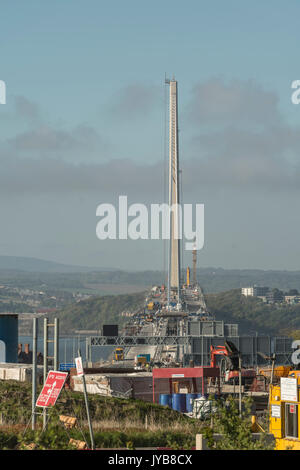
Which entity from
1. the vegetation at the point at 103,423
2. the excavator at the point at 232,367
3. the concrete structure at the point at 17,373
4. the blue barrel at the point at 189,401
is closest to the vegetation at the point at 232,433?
the vegetation at the point at 103,423

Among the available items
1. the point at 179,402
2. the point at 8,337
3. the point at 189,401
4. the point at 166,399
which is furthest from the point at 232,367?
the point at 8,337

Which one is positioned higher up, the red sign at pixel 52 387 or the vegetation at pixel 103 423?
the red sign at pixel 52 387

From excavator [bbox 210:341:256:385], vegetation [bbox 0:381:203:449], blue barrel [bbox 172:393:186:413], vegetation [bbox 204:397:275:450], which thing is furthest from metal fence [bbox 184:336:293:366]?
vegetation [bbox 204:397:275:450]

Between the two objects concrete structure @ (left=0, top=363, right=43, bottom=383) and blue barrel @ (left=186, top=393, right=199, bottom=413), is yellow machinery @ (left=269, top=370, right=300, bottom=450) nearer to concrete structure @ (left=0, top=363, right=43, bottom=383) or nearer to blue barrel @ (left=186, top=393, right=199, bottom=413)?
blue barrel @ (left=186, top=393, right=199, bottom=413)

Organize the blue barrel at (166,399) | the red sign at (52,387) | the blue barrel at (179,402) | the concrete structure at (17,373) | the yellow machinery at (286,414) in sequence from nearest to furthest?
the yellow machinery at (286,414) → the red sign at (52,387) → the blue barrel at (179,402) → the blue barrel at (166,399) → the concrete structure at (17,373)

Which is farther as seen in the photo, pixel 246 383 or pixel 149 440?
pixel 246 383

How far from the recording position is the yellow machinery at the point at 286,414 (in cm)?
2067

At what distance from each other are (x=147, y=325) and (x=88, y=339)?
85026 mm

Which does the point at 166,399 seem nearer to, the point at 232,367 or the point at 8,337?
the point at 232,367

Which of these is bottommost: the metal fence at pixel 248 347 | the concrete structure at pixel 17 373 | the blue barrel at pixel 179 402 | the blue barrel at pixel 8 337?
the metal fence at pixel 248 347

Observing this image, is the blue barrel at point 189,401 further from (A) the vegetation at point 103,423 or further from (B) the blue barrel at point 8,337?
(B) the blue barrel at point 8,337

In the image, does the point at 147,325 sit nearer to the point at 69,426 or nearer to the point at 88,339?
the point at 88,339
